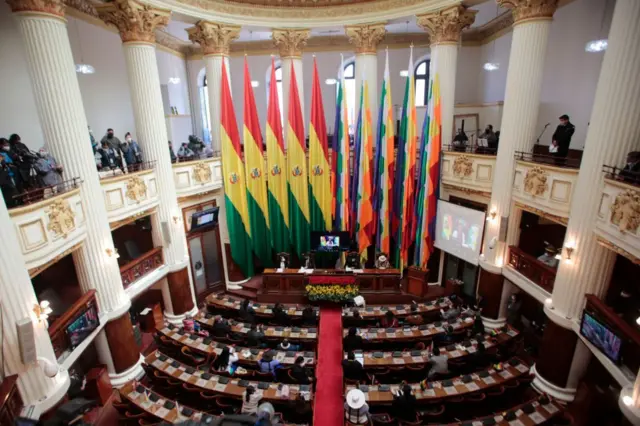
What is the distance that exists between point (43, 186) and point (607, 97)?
39.1 ft

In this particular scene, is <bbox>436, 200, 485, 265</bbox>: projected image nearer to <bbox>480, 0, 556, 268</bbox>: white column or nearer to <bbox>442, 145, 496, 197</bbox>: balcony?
<bbox>442, 145, 496, 197</bbox>: balcony

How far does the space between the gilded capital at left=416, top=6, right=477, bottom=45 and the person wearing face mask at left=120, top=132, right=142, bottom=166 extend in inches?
412

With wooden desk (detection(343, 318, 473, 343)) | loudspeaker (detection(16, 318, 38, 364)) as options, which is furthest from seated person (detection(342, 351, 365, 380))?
loudspeaker (detection(16, 318, 38, 364))

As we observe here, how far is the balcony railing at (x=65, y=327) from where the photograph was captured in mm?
7670

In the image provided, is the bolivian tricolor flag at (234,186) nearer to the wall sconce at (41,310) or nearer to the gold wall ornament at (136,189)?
the gold wall ornament at (136,189)

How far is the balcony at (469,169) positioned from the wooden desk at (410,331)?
4307 millimetres

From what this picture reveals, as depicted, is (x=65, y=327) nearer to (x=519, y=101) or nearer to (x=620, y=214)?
(x=620, y=214)

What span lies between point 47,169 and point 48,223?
1.19 meters

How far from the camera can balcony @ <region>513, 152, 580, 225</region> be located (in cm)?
848

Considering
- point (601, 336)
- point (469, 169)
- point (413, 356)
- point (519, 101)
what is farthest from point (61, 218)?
point (519, 101)

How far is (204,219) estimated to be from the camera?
1322 centimetres

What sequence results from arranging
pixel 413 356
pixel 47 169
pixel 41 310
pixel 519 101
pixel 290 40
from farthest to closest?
pixel 290 40, pixel 519 101, pixel 413 356, pixel 47 169, pixel 41 310

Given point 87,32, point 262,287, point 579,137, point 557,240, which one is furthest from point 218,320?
point 579,137

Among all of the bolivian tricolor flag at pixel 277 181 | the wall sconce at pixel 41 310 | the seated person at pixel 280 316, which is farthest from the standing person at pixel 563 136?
the wall sconce at pixel 41 310
